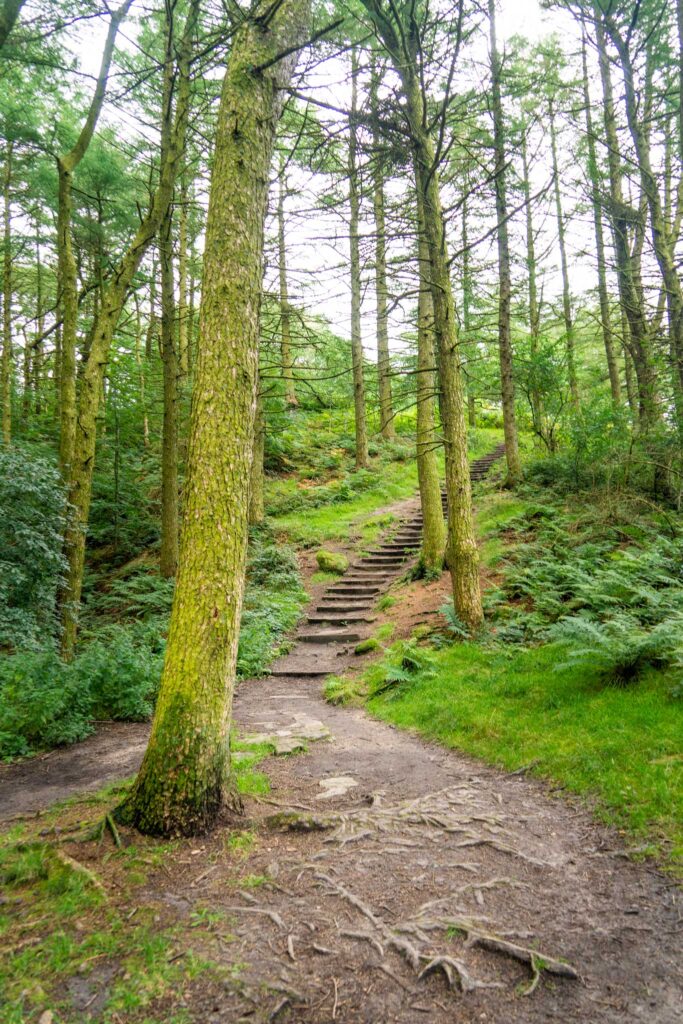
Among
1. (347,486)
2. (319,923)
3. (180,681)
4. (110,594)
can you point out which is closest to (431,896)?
(319,923)

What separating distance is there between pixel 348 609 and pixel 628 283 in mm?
8003

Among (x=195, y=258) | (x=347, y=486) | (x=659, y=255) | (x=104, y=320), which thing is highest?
(x=195, y=258)

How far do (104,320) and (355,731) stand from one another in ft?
22.8

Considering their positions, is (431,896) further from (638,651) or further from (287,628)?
(287,628)

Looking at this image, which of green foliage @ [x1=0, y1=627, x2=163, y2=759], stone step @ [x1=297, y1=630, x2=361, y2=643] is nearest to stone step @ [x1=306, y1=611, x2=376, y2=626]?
stone step @ [x1=297, y1=630, x2=361, y2=643]

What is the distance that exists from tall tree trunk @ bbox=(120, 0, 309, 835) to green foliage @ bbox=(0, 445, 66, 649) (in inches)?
173

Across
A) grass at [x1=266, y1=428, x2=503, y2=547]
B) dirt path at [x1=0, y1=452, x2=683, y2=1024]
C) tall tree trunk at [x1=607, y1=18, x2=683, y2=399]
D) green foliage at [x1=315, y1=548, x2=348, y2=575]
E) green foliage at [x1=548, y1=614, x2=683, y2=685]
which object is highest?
tall tree trunk at [x1=607, y1=18, x2=683, y2=399]

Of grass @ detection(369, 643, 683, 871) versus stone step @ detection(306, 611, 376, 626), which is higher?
stone step @ detection(306, 611, 376, 626)

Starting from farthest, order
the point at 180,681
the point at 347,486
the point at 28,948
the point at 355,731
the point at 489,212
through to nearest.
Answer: the point at 347,486, the point at 489,212, the point at 355,731, the point at 180,681, the point at 28,948

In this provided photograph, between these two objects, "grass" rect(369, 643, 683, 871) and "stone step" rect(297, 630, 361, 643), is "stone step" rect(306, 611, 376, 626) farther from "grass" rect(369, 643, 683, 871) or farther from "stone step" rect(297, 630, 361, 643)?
"grass" rect(369, 643, 683, 871)

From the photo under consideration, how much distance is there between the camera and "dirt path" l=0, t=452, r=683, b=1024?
7.09 ft

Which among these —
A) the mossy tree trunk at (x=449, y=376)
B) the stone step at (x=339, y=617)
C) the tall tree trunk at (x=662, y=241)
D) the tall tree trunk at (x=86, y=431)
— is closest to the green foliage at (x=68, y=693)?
the tall tree trunk at (x=86, y=431)

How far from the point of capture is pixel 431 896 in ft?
9.31

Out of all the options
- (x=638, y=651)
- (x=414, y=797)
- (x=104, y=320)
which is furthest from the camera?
(x=104, y=320)
